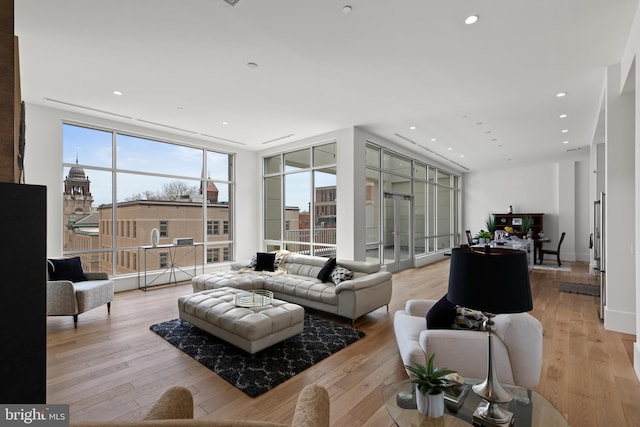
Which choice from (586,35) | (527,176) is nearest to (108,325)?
(586,35)

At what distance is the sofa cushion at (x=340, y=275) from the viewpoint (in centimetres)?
443

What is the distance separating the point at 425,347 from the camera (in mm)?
2240

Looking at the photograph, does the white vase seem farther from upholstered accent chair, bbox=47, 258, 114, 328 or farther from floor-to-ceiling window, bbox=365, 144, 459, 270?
floor-to-ceiling window, bbox=365, 144, 459, 270

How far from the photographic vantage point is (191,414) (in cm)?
123

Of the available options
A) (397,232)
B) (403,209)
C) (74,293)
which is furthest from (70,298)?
(403,209)

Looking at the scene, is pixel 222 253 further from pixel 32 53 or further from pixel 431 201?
pixel 431 201

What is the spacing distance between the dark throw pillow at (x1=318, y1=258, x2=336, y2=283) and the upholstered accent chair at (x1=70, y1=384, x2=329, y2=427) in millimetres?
3509

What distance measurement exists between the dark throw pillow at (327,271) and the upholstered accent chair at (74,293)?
3138 mm

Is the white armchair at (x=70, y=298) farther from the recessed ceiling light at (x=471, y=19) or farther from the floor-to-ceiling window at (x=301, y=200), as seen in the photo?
the recessed ceiling light at (x=471, y=19)

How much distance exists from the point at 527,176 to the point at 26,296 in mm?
12659

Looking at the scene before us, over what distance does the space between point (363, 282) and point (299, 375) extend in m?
1.58

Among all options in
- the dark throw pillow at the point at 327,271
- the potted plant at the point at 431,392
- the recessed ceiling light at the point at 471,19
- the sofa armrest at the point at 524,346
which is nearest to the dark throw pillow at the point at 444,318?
the sofa armrest at the point at 524,346

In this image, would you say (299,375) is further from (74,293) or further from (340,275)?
(74,293)

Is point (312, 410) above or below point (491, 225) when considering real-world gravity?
below
